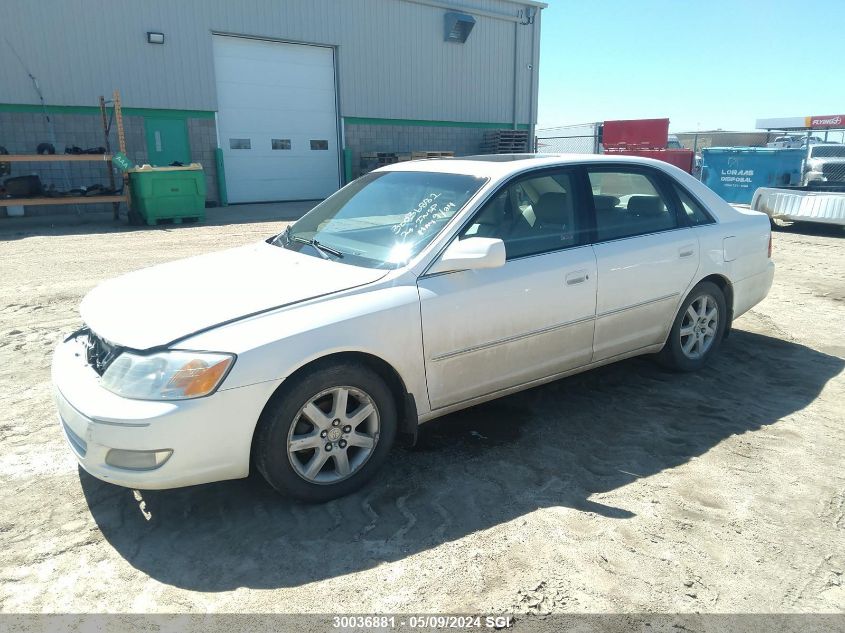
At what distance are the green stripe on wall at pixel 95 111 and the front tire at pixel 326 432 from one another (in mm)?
14996

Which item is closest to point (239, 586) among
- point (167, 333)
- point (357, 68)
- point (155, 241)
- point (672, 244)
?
point (167, 333)

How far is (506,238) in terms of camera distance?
3652 mm

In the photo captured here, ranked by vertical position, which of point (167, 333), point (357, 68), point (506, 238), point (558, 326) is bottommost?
point (558, 326)

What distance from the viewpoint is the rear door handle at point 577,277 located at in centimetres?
374

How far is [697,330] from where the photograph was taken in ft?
15.3

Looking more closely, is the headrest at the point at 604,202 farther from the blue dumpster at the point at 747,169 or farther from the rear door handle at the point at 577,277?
the blue dumpster at the point at 747,169

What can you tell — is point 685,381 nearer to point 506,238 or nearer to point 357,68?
point 506,238

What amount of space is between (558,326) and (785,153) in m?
14.4

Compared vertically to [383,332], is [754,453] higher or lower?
lower

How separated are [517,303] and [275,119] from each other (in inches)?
624

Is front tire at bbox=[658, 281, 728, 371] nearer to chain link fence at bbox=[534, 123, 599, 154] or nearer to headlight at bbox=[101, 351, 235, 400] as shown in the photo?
headlight at bbox=[101, 351, 235, 400]

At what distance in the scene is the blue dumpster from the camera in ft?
49.8

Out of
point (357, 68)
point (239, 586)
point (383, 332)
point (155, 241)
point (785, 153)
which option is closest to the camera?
point (239, 586)

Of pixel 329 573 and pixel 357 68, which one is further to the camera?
pixel 357 68
